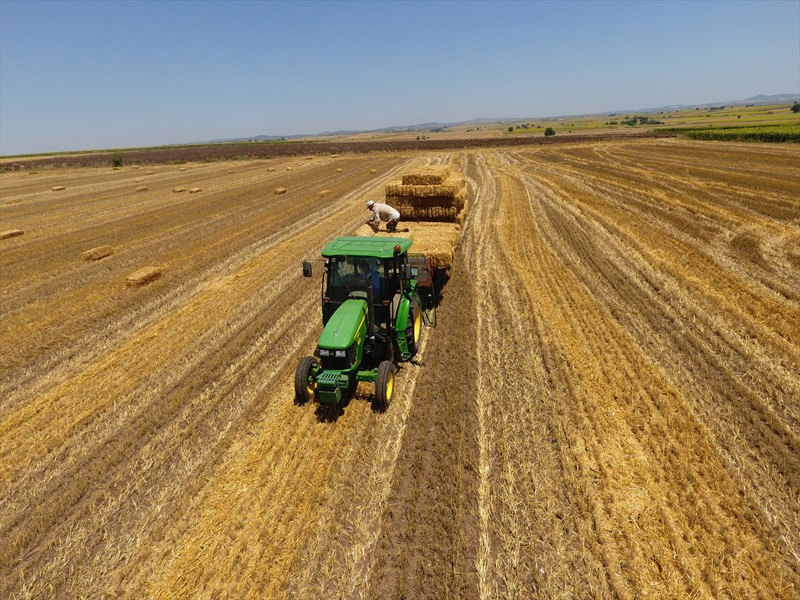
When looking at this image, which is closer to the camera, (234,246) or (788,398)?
(788,398)

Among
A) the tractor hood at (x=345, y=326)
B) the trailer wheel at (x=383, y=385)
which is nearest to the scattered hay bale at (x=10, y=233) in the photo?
the tractor hood at (x=345, y=326)

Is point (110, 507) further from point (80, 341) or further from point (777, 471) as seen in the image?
point (777, 471)

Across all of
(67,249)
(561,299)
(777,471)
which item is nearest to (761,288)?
(561,299)

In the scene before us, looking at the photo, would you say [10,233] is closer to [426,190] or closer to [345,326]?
[426,190]

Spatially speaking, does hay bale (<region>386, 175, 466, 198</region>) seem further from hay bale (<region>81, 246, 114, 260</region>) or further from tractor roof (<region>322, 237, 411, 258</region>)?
hay bale (<region>81, 246, 114, 260</region>)

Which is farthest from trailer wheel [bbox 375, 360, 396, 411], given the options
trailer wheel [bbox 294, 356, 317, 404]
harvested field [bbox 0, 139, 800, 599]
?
trailer wheel [bbox 294, 356, 317, 404]
